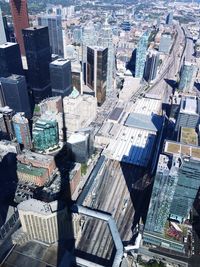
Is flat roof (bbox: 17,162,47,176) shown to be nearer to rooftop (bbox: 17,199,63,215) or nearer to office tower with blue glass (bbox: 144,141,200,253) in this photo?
rooftop (bbox: 17,199,63,215)

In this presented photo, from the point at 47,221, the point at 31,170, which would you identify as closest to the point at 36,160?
the point at 31,170

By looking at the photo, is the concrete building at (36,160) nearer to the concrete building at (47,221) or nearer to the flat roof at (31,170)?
the flat roof at (31,170)

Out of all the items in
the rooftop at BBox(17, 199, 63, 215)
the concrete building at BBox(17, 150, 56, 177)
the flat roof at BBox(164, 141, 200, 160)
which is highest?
the flat roof at BBox(164, 141, 200, 160)

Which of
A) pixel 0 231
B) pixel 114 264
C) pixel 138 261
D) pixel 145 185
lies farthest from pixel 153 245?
pixel 0 231

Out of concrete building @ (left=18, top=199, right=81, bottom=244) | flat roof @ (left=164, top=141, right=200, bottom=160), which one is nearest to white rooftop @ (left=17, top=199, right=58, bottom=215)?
concrete building @ (left=18, top=199, right=81, bottom=244)

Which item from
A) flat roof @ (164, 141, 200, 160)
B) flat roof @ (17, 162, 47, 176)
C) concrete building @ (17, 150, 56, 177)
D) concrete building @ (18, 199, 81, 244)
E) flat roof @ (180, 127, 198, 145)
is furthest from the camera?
concrete building @ (17, 150, 56, 177)

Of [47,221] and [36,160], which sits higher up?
[47,221]

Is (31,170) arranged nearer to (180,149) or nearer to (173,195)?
(173,195)

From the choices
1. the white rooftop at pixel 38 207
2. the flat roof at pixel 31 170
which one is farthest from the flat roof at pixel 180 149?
the flat roof at pixel 31 170
